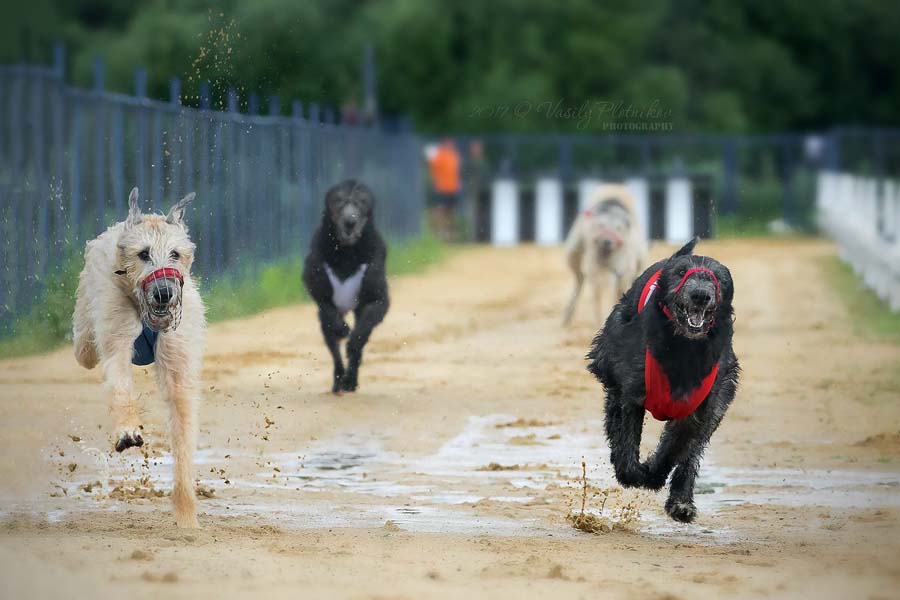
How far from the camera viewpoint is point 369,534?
223 inches

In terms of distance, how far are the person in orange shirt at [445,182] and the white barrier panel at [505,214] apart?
4.41 feet

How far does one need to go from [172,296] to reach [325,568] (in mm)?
1269

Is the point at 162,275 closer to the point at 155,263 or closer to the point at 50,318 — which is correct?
the point at 155,263

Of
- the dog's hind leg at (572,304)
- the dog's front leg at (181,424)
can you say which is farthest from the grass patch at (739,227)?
the dog's front leg at (181,424)

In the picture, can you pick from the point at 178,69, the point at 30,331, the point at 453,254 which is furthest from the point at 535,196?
the point at 30,331

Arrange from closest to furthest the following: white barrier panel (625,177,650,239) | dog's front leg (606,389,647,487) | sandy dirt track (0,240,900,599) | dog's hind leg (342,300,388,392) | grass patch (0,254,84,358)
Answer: sandy dirt track (0,240,900,599)
dog's front leg (606,389,647,487)
dog's hind leg (342,300,388,392)
grass patch (0,254,84,358)
white barrier panel (625,177,650,239)

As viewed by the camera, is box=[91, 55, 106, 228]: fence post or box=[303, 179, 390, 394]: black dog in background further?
box=[91, 55, 106, 228]: fence post

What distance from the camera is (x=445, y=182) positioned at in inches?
1194

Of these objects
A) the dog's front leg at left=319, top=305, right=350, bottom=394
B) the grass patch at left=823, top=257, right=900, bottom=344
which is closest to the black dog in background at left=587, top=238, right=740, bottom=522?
the dog's front leg at left=319, top=305, right=350, bottom=394

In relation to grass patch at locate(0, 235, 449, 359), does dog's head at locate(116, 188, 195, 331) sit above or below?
above

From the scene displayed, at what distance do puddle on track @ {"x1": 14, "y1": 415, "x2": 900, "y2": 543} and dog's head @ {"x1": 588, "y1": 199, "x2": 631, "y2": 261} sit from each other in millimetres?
5169

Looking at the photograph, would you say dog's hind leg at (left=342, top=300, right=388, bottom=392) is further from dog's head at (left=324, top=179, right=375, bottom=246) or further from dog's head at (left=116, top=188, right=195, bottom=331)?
dog's head at (left=116, top=188, right=195, bottom=331)

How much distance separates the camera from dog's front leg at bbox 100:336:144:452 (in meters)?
5.51

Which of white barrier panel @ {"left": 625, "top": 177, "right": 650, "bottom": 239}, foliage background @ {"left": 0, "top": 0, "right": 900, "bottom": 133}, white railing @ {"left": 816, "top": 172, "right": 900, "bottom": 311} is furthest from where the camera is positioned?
foliage background @ {"left": 0, "top": 0, "right": 900, "bottom": 133}
